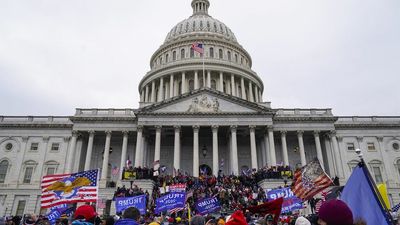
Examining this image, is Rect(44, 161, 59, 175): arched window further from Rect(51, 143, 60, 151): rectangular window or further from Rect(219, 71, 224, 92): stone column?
Rect(219, 71, 224, 92): stone column

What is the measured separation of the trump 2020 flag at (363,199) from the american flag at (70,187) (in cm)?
1121

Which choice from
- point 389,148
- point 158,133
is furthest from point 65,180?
point 389,148

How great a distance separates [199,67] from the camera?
209 ft

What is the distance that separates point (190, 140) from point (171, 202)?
3099 cm

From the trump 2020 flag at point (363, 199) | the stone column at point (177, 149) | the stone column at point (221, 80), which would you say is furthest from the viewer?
the stone column at point (221, 80)

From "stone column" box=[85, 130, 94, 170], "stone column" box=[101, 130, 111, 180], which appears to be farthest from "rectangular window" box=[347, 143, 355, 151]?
"stone column" box=[85, 130, 94, 170]

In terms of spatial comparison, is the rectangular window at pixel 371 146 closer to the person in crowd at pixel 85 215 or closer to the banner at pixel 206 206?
the banner at pixel 206 206

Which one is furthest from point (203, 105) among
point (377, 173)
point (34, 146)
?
point (377, 173)

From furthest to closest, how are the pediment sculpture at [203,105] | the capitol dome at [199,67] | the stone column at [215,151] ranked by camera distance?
the capitol dome at [199,67] → the pediment sculpture at [203,105] → the stone column at [215,151]

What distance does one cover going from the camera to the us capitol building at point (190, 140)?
145ft

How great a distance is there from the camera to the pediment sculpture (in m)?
44.8

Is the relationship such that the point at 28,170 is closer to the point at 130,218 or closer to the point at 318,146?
the point at 318,146

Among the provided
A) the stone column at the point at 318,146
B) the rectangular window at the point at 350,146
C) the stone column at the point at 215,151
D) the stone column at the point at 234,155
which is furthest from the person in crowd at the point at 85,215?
the rectangular window at the point at 350,146

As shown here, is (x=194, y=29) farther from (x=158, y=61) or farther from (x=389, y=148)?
(x=389, y=148)
